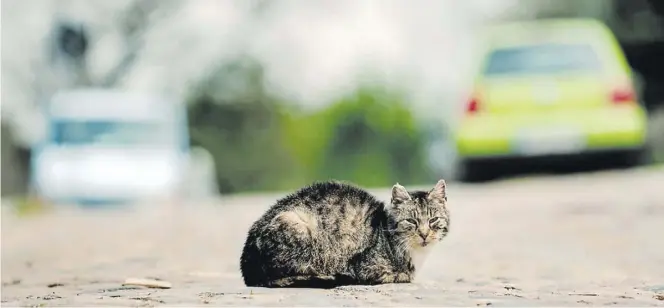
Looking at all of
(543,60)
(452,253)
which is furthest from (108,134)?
(452,253)

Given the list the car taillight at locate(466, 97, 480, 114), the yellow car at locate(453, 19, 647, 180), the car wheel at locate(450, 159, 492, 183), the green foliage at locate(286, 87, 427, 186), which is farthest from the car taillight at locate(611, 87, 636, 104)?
the green foliage at locate(286, 87, 427, 186)

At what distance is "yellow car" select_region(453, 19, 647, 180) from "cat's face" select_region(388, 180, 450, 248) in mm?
6191

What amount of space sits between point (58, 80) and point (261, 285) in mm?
20256

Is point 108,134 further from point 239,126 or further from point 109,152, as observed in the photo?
point 239,126

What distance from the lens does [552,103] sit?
37.1ft

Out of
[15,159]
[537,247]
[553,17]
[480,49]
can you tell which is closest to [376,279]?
[537,247]

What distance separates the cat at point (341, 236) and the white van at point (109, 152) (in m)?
10.8

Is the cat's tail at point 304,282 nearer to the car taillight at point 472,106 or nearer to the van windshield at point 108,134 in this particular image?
the car taillight at point 472,106

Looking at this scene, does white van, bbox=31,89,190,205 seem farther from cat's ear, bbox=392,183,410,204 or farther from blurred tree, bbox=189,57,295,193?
cat's ear, bbox=392,183,410,204

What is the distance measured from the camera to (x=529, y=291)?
5.29m

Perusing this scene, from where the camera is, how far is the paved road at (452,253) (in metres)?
4.98

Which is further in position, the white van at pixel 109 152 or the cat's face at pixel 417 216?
the white van at pixel 109 152

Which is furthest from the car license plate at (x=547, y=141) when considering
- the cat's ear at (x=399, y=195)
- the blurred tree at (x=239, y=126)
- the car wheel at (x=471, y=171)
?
the blurred tree at (x=239, y=126)

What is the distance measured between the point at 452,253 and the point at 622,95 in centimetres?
451
